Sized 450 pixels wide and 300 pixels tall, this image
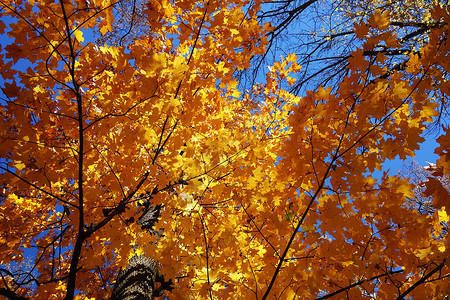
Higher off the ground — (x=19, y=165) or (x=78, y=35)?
(x=78, y=35)

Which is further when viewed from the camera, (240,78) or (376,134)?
(240,78)

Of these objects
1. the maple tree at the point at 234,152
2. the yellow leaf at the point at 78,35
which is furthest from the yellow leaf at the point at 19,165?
the yellow leaf at the point at 78,35

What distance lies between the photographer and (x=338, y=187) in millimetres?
1614

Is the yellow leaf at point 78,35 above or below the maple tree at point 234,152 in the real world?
above

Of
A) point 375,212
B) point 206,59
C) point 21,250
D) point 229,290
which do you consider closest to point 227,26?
point 206,59

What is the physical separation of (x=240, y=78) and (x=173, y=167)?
3.45 meters

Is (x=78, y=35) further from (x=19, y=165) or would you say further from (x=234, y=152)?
(x=234, y=152)

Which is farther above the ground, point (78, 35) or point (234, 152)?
point (78, 35)

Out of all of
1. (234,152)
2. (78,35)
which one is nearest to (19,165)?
(78,35)

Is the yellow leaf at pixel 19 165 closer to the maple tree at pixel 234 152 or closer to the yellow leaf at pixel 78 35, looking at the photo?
the maple tree at pixel 234 152

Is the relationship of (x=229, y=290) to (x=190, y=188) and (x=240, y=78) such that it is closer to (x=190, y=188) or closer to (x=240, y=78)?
(x=190, y=188)

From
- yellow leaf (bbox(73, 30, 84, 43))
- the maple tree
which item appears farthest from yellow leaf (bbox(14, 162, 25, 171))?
yellow leaf (bbox(73, 30, 84, 43))

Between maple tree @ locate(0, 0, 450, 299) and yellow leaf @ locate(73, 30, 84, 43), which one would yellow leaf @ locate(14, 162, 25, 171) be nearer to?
maple tree @ locate(0, 0, 450, 299)

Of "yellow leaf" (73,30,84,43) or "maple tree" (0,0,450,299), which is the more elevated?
"yellow leaf" (73,30,84,43)
